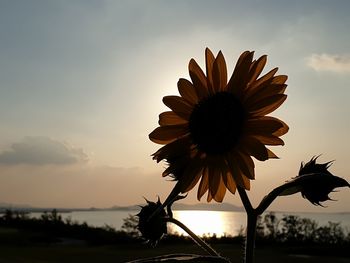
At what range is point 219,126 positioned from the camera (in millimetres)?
2174

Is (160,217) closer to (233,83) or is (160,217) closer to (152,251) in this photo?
Result: (233,83)

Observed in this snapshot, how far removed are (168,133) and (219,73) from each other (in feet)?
0.97

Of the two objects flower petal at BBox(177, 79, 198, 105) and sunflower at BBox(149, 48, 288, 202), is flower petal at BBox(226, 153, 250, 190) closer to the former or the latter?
sunflower at BBox(149, 48, 288, 202)

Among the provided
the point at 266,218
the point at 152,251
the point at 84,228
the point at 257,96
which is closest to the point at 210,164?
the point at 257,96

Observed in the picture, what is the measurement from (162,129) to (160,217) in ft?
1.18

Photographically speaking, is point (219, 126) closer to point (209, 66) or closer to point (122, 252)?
point (209, 66)

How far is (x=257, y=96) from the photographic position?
6.68ft

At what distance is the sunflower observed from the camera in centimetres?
198

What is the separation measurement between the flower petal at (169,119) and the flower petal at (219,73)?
0.60 ft

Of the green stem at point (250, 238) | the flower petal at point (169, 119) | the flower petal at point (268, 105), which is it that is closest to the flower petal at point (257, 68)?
the flower petal at point (268, 105)

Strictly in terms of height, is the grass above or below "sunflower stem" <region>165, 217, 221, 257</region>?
below

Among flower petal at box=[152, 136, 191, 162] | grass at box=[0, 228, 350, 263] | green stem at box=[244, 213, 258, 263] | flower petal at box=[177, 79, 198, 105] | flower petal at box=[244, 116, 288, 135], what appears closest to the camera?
green stem at box=[244, 213, 258, 263]

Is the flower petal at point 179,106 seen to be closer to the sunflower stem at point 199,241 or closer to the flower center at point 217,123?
the flower center at point 217,123

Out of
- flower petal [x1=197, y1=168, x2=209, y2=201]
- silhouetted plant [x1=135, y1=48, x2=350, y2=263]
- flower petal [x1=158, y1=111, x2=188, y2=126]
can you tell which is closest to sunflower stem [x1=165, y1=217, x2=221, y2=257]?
silhouetted plant [x1=135, y1=48, x2=350, y2=263]
